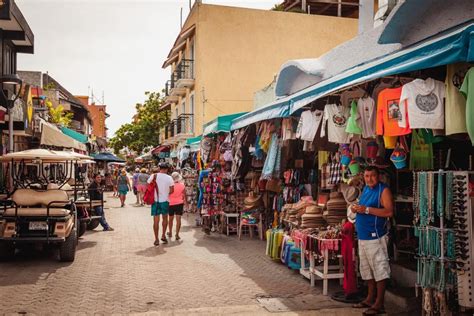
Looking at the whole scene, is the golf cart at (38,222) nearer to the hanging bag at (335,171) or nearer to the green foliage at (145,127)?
the hanging bag at (335,171)

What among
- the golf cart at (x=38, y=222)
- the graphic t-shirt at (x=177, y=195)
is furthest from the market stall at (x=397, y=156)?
the golf cart at (x=38, y=222)

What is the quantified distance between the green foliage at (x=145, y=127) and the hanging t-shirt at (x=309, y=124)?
3695cm

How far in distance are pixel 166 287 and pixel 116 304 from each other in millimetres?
1069

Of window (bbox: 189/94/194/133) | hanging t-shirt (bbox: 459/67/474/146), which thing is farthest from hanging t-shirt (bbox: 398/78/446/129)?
window (bbox: 189/94/194/133)

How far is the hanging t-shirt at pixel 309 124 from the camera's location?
798 centimetres

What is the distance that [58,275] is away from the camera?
8.38 meters

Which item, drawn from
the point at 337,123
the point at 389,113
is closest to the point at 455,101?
the point at 389,113

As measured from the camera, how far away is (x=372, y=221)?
6.20m

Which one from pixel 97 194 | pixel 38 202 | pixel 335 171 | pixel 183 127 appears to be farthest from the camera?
pixel 183 127

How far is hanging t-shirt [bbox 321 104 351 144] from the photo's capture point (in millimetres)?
7316

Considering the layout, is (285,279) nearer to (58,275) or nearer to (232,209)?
(58,275)

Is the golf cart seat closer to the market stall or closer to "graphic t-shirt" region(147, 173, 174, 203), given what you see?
"graphic t-shirt" region(147, 173, 174, 203)

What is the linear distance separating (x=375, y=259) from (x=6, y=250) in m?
6.99

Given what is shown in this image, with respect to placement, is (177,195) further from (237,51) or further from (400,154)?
(237,51)
